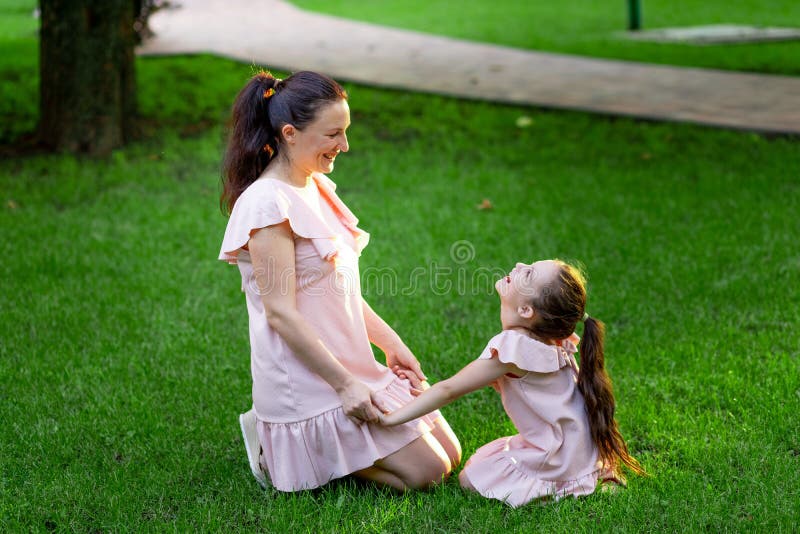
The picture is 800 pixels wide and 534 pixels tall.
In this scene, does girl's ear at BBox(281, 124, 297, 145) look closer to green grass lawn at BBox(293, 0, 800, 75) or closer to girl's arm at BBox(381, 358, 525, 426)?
girl's arm at BBox(381, 358, 525, 426)

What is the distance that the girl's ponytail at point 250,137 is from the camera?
3.20 m

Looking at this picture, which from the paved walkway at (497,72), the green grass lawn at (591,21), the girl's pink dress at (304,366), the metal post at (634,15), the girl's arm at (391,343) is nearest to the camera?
the girl's pink dress at (304,366)

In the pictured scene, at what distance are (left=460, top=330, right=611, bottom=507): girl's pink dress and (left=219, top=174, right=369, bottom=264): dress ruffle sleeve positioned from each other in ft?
2.17

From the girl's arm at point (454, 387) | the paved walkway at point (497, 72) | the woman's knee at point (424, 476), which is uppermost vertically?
the paved walkway at point (497, 72)

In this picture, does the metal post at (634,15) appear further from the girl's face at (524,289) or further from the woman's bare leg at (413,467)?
the woman's bare leg at (413,467)

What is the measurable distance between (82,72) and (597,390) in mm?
5952

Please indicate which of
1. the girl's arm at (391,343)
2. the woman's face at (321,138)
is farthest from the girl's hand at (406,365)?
the woman's face at (321,138)

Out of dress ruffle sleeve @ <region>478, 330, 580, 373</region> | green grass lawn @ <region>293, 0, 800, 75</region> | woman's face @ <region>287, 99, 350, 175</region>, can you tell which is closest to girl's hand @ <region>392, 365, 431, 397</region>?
dress ruffle sleeve @ <region>478, 330, 580, 373</region>

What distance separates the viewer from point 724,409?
375 cm

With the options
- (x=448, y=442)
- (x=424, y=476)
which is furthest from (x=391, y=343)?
(x=424, y=476)

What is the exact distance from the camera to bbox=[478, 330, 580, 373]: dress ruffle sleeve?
306cm

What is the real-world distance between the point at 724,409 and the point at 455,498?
125 cm

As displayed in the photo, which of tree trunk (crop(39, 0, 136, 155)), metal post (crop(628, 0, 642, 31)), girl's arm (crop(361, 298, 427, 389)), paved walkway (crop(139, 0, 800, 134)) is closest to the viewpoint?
girl's arm (crop(361, 298, 427, 389))

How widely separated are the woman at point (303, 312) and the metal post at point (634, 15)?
12037mm
